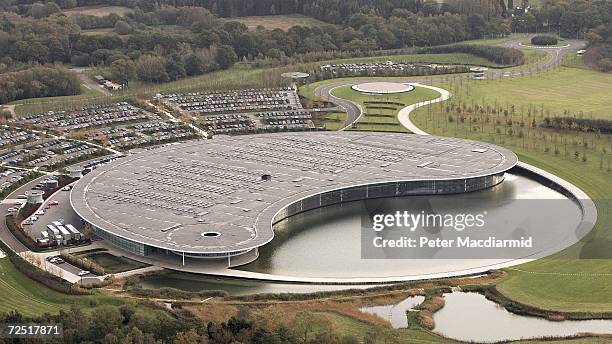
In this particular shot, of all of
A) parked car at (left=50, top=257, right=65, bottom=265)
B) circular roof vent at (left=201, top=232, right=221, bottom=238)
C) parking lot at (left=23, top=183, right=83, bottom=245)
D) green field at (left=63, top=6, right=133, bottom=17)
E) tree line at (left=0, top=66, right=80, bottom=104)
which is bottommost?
parked car at (left=50, top=257, right=65, bottom=265)

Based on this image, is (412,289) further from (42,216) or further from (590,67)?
(590,67)

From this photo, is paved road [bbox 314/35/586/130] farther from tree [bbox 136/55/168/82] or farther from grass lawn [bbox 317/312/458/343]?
grass lawn [bbox 317/312/458/343]

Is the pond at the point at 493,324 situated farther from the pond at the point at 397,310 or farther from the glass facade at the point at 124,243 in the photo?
the glass facade at the point at 124,243

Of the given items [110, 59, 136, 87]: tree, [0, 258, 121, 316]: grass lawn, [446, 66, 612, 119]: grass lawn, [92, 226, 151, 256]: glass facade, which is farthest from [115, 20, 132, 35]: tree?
[0, 258, 121, 316]: grass lawn

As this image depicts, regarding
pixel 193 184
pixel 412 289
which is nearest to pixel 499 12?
pixel 193 184

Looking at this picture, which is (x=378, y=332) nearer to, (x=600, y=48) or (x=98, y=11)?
(x=600, y=48)

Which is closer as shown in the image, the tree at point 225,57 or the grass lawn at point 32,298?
the grass lawn at point 32,298

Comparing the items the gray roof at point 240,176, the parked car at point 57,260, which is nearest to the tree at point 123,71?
the gray roof at point 240,176
